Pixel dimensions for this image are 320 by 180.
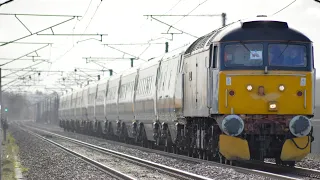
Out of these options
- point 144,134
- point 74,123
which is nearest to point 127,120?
point 144,134

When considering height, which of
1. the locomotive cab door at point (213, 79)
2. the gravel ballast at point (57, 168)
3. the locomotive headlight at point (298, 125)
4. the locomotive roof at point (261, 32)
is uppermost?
the locomotive roof at point (261, 32)

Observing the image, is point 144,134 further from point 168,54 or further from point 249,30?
point 249,30

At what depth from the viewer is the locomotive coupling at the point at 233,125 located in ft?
55.9

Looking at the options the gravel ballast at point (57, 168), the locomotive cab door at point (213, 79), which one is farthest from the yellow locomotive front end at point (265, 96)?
the gravel ballast at point (57, 168)

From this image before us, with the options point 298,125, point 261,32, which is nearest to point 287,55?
point 261,32

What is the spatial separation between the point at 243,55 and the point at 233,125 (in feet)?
6.15

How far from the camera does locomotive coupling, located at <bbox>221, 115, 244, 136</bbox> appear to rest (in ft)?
55.9

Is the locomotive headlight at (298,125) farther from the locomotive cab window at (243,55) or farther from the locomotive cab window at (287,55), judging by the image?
the locomotive cab window at (243,55)

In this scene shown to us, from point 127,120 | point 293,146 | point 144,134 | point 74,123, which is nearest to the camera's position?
point 293,146

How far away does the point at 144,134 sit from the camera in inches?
1211

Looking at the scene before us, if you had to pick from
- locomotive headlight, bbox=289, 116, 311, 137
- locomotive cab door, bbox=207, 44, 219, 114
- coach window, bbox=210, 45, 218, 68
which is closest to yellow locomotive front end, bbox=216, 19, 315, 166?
locomotive headlight, bbox=289, 116, 311, 137

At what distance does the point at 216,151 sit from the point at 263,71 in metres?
2.56

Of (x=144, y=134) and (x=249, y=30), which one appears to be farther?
(x=144, y=134)

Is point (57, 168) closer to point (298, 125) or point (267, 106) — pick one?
point (267, 106)
